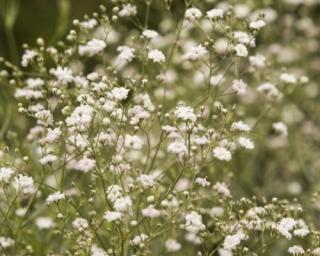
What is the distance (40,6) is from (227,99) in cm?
362

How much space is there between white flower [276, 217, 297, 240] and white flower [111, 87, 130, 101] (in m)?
0.69

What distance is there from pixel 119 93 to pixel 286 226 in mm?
732

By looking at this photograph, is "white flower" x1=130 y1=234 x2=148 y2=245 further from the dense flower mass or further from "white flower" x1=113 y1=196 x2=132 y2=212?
"white flower" x1=113 y1=196 x2=132 y2=212

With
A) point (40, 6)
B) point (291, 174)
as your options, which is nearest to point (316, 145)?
point (291, 174)

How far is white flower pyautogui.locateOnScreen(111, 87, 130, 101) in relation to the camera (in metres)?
2.29

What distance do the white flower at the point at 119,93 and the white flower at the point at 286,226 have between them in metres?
0.69

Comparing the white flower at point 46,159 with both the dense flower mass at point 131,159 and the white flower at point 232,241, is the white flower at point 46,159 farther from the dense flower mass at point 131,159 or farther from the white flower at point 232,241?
the white flower at point 232,241

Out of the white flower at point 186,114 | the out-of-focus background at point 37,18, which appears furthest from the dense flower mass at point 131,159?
the out-of-focus background at point 37,18

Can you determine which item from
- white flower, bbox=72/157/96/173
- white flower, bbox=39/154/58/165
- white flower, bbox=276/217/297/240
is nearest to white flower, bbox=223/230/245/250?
white flower, bbox=276/217/297/240

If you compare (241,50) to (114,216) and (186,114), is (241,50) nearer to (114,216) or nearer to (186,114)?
(186,114)

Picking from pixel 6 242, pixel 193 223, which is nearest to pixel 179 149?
pixel 193 223

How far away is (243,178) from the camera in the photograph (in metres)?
3.81

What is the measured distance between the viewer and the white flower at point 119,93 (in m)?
2.29

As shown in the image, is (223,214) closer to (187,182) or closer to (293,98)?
(187,182)
